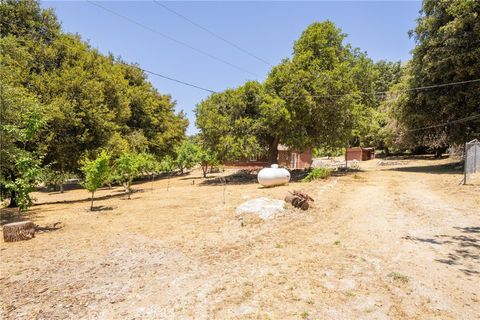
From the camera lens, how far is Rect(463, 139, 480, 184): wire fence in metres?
17.7

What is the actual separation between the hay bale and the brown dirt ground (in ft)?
1.16

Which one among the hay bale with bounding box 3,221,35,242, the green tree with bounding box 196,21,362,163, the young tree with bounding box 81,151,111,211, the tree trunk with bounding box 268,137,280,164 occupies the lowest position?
the hay bale with bounding box 3,221,35,242

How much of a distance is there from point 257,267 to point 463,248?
18.5ft

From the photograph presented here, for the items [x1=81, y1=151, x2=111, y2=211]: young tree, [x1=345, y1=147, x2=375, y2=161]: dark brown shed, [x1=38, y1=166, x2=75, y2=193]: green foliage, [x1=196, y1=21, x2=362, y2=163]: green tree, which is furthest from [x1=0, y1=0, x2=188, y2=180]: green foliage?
[x1=345, y1=147, x2=375, y2=161]: dark brown shed

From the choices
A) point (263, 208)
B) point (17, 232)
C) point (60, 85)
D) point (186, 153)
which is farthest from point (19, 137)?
point (186, 153)

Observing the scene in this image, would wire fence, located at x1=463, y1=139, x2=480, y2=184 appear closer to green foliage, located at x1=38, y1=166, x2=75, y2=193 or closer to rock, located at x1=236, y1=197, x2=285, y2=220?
rock, located at x1=236, y1=197, x2=285, y2=220

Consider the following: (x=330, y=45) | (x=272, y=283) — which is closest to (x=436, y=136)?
(x=330, y=45)

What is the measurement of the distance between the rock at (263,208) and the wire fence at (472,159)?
495 inches

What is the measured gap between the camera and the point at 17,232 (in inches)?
403

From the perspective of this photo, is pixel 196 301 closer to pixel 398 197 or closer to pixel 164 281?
pixel 164 281

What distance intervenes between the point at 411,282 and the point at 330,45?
2850 cm

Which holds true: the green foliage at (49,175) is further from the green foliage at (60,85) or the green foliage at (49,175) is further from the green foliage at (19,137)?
the green foliage at (60,85)

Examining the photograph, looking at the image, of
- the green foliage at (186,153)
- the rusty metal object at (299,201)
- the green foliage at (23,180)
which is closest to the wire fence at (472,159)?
the rusty metal object at (299,201)

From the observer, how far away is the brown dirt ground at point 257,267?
205 inches
